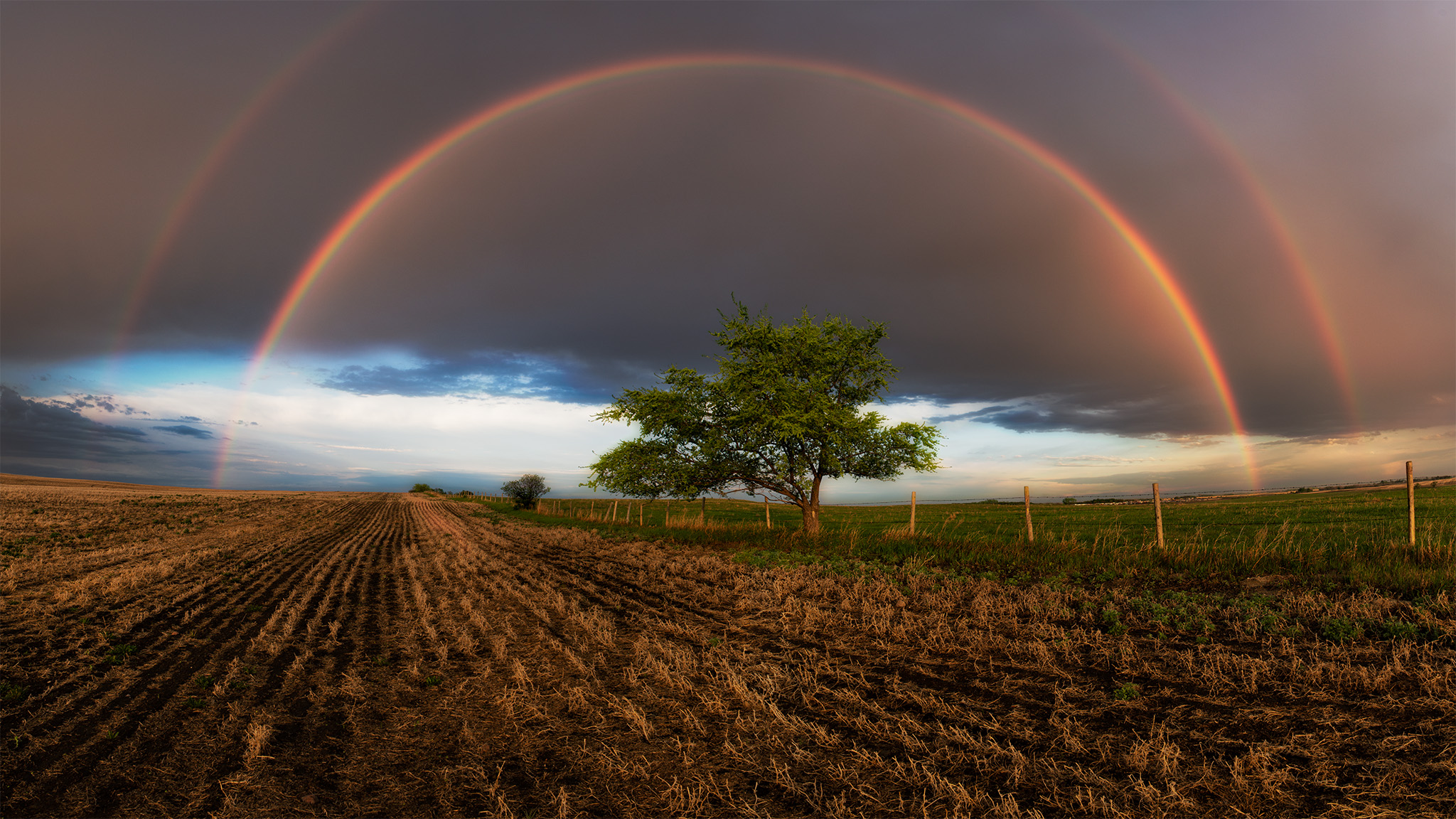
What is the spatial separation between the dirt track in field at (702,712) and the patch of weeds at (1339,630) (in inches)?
17.6

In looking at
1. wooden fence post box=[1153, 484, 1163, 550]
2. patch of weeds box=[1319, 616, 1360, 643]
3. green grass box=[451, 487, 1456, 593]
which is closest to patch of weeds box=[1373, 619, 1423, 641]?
patch of weeds box=[1319, 616, 1360, 643]

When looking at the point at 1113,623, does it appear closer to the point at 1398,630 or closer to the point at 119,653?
the point at 1398,630

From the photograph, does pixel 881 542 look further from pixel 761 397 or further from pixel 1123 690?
pixel 1123 690

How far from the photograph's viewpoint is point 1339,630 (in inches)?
352

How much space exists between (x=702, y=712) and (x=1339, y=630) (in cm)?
982

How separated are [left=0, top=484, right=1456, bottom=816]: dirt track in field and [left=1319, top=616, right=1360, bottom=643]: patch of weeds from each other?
45 cm

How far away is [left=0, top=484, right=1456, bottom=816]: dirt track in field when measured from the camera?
5.33 meters

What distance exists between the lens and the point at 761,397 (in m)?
25.1

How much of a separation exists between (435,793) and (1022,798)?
17.7ft

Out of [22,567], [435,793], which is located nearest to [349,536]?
[22,567]

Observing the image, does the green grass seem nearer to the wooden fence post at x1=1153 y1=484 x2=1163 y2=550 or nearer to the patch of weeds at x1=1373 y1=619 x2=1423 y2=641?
the wooden fence post at x1=1153 y1=484 x2=1163 y2=550

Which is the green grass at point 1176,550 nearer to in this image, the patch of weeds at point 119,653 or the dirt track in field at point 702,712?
the dirt track in field at point 702,712

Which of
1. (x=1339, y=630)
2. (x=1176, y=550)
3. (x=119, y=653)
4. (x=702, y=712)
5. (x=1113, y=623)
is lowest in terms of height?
(x=119, y=653)

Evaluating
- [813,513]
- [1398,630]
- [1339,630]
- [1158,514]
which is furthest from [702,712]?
[813,513]
